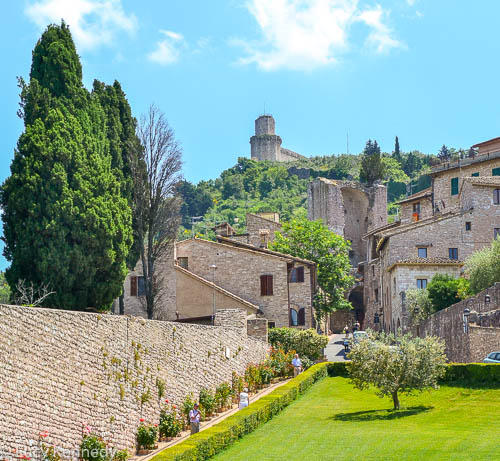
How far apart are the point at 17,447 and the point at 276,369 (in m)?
22.0

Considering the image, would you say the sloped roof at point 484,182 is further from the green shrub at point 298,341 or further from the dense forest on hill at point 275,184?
the dense forest on hill at point 275,184

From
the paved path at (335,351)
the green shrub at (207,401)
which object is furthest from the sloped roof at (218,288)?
the green shrub at (207,401)

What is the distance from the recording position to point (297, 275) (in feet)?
168

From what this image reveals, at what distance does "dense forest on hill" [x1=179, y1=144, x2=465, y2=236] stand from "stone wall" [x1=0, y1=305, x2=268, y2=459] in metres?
104

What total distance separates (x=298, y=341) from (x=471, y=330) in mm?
9021

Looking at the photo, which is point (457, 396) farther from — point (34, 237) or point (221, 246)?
point (221, 246)

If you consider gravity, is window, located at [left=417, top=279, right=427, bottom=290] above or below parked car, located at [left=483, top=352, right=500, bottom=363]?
above

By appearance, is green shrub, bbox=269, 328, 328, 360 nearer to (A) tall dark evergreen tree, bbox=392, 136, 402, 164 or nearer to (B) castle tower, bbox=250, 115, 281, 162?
(A) tall dark evergreen tree, bbox=392, 136, 402, 164

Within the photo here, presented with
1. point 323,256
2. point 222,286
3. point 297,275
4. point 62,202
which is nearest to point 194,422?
point 62,202

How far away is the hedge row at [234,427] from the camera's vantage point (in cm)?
1900

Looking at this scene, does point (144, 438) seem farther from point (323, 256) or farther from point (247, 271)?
point (323, 256)

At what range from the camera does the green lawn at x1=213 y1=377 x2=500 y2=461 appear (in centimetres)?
1995

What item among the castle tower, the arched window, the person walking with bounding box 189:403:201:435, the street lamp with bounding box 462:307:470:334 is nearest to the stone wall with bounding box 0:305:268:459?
the person walking with bounding box 189:403:201:435

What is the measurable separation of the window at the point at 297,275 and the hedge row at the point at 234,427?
1699 centimetres
